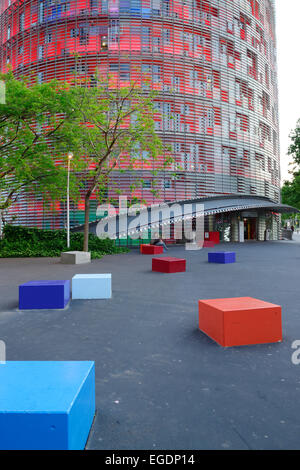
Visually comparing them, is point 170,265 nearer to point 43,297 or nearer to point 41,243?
point 43,297

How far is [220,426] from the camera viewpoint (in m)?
2.60

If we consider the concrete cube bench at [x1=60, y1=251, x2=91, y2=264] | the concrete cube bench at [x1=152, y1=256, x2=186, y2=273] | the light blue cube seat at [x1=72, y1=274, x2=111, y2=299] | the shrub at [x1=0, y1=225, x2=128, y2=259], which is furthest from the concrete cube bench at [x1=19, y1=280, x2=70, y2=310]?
the shrub at [x1=0, y1=225, x2=128, y2=259]

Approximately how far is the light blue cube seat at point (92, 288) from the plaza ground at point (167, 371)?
0.85 ft

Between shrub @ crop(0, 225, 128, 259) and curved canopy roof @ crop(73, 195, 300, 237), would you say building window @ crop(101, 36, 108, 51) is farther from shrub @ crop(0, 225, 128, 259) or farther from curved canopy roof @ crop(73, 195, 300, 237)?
shrub @ crop(0, 225, 128, 259)

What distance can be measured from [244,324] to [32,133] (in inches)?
788

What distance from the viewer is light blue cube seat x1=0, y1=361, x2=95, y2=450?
1.97 m

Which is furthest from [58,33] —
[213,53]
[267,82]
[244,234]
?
[244,234]

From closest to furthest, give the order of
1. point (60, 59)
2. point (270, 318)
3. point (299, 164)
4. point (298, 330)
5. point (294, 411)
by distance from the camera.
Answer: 1. point (294, 411)
2. point (270, 318)
3. point (298, 330)
4. point (60, 59)
5. point (299, 164)

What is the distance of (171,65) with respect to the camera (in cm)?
2922

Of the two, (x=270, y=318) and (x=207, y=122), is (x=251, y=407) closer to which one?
(x=270, y=318)

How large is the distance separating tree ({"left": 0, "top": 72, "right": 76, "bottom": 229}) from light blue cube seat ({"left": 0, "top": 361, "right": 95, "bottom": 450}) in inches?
711

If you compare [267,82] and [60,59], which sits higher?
[267,82]

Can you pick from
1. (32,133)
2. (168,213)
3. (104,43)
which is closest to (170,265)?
(32,133)

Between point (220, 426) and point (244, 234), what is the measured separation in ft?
120
